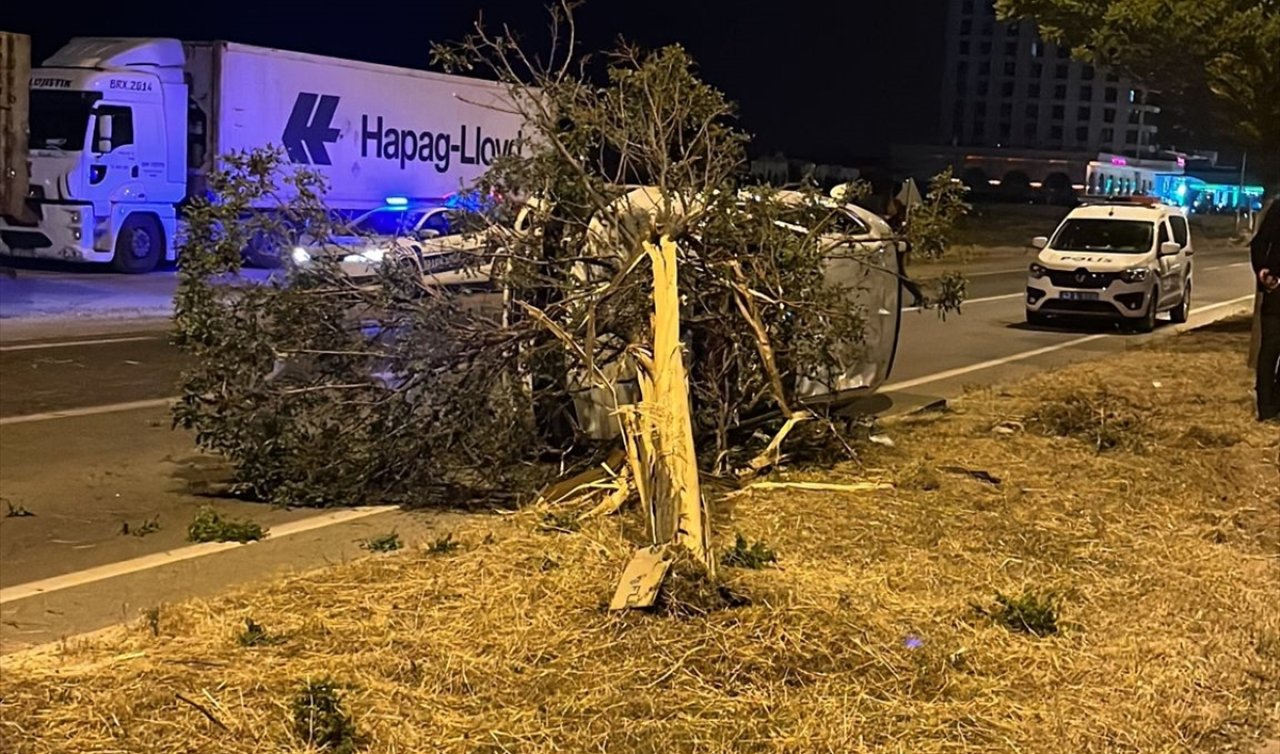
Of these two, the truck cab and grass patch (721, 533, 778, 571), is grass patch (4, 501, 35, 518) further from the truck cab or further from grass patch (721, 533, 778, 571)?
the truck cab

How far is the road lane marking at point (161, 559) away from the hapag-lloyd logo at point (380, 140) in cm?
1542

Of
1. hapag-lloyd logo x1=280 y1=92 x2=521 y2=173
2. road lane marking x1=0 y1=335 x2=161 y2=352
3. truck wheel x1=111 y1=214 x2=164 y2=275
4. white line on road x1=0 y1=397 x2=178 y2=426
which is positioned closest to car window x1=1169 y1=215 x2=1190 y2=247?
hapag-lloyd logo x1=280 y1=92 x2=521 y2=173

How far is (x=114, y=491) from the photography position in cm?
838

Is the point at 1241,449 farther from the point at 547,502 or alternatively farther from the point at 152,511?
the point at 152,511

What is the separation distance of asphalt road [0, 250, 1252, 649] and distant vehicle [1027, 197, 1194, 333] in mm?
3975

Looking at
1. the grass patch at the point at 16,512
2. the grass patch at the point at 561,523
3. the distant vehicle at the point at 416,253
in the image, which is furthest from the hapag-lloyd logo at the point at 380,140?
the grass patch at the point at 561,523

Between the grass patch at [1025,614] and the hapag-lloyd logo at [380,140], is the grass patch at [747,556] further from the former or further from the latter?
the hapag-lloyd logo at [380,140]

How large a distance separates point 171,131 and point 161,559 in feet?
59.7

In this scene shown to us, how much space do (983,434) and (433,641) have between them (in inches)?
239

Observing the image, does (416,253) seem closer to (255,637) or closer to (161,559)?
(161,559)

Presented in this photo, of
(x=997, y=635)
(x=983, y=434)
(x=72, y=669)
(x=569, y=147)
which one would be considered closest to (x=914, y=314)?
(x=983, y=434)

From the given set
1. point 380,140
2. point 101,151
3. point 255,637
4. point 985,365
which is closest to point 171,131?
point 101,151

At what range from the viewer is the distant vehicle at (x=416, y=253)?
7988mm

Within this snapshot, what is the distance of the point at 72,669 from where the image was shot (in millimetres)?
5047
